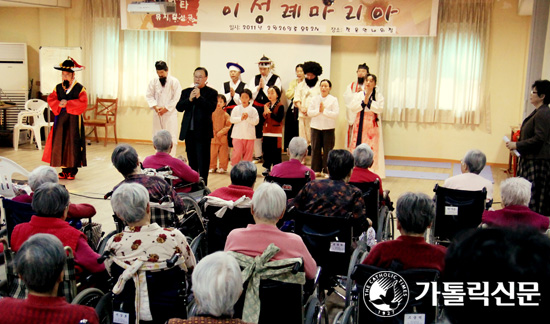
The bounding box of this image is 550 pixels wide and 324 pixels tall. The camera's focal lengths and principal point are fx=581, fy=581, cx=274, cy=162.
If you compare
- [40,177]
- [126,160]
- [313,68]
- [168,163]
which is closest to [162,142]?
[168,163]

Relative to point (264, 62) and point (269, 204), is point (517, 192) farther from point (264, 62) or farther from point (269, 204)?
point (264, 62)

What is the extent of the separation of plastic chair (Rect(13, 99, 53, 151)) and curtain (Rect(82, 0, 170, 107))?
1.02 metres

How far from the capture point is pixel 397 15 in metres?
8.86

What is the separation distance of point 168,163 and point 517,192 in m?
2.55

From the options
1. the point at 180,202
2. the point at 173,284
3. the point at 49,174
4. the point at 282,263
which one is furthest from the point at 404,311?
the point at 49,174

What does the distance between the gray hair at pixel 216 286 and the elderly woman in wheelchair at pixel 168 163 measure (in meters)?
2.82

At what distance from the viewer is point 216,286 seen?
1.75 meters

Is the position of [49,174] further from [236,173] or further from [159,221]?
[236,173]

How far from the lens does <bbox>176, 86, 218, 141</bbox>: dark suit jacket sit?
655 centimetres

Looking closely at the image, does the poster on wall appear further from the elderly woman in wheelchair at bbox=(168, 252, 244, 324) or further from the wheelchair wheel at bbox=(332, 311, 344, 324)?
the elderly woman in wheelchair at bbox=(168, 252, 244, 324)

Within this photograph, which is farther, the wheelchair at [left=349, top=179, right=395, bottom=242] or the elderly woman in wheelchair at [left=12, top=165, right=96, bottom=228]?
the wheelchair at [left=349, top=179, right=395, bottom=242]

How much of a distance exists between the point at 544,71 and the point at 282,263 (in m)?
5.32
